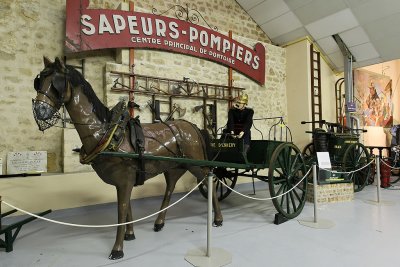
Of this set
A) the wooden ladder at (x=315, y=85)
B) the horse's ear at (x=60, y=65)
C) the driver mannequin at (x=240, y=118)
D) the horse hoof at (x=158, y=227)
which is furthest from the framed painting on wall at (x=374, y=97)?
the horse's ear at (x=60, y=65)

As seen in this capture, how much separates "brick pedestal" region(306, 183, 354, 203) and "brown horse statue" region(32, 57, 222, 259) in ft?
10.3

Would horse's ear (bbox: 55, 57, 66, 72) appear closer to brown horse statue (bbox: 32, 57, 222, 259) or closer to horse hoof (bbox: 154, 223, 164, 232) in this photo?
brown horse statue (bbox: 32, 57, 222, 259)

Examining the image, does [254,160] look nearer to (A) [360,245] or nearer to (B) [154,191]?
(A) [360,245]

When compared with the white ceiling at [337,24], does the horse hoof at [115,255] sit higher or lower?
lower

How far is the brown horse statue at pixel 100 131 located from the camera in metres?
2.52

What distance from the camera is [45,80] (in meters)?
2.52

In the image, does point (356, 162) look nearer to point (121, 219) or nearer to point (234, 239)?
point (234, 239)

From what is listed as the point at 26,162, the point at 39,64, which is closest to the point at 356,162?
the point at 26,162

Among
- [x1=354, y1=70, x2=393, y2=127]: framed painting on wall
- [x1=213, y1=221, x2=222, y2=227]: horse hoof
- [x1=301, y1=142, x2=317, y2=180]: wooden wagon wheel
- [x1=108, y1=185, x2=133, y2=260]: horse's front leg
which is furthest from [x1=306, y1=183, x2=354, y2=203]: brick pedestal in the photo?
[x1=354, y1=70, x2=393, y2=127]: framed painting on wall

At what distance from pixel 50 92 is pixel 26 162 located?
262 cm

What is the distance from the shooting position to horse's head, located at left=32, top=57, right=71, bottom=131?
2445 millimetres

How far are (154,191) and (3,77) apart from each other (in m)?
3.28

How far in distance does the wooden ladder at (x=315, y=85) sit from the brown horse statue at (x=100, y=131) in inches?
216

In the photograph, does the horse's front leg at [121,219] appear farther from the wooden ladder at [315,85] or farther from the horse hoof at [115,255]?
the wooden ladder at [315,85]
